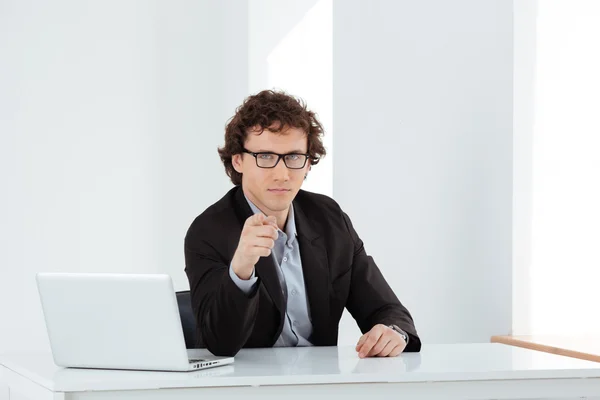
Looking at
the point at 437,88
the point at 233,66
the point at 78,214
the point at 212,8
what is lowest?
the point at 78,214

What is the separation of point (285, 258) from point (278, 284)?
18 cm

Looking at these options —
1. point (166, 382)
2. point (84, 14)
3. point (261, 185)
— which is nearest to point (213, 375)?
point (166, 382)

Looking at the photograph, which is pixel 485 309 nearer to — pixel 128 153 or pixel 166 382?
pixel 166 382

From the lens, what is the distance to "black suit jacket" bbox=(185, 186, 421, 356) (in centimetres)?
204

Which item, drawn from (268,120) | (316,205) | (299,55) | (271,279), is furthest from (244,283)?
(299,55)

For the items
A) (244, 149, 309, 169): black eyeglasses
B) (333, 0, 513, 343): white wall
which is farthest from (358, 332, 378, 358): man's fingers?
(333, 0, 513, 343): white wall

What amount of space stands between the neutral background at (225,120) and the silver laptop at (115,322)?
1663 mm

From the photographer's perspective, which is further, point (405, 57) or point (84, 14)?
point (84, 14)

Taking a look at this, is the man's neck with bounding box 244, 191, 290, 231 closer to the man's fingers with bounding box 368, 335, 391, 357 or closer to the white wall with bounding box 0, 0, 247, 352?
the man's fingers with bounding box 368, 335, 391, 357

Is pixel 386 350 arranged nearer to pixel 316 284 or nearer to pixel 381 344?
pixel 381 344

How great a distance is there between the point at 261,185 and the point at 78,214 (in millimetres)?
2384

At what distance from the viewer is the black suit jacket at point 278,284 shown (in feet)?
6.68

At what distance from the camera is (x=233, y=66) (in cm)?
482

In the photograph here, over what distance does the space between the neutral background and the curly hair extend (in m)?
0.88
